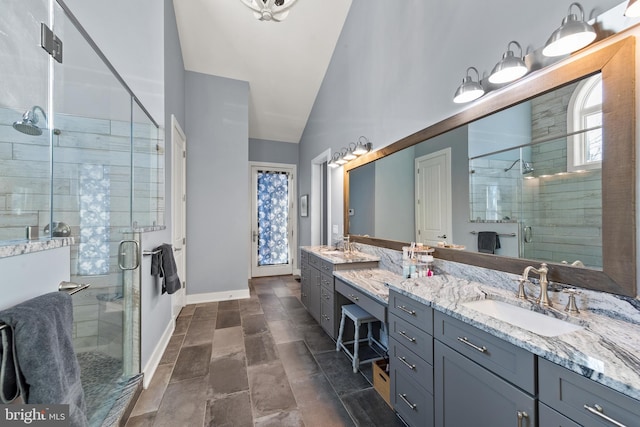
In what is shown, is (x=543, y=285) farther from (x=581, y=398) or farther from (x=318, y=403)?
(x=318, y=403)

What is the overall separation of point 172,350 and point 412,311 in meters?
2.39

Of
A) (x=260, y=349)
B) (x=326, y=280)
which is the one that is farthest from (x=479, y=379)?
(x=260, y=349)

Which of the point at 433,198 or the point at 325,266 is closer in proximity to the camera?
the point at 433,198

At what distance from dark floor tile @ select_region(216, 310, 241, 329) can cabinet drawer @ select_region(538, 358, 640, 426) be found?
297cm

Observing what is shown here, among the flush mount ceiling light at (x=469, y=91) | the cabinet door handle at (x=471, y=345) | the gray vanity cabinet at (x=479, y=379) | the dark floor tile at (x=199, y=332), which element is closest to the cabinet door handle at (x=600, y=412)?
the gray vanity cabinet at (x=479, y=379)

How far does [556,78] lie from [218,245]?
4065 mm

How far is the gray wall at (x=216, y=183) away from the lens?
3832mm

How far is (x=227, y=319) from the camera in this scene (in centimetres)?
323

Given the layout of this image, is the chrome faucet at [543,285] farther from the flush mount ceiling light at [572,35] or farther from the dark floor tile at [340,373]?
the dark floor tile at [340,373]

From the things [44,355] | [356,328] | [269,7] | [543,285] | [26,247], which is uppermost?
[269,7]

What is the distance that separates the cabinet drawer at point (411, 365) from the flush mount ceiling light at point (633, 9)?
1679 millimetres

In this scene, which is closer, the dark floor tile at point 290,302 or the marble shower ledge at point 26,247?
the marble shower ledge at point 26,247

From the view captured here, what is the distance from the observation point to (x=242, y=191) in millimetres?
4074

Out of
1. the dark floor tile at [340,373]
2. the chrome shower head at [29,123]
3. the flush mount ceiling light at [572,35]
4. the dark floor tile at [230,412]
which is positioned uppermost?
the flush mount ceiling light at [572,35]
